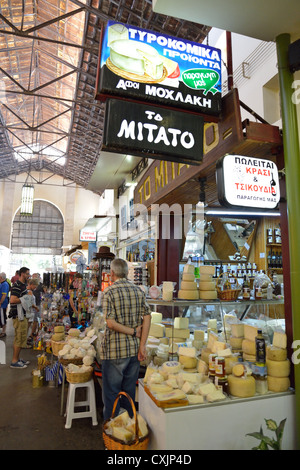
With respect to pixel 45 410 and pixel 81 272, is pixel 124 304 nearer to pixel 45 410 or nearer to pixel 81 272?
pixel 45 410

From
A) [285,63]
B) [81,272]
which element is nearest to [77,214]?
[81,272]

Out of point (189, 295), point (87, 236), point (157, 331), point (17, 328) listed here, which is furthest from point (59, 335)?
point (87, 236)

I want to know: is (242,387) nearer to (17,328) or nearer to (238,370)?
(238,370)

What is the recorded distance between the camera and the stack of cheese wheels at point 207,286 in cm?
320

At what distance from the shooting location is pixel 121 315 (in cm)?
296

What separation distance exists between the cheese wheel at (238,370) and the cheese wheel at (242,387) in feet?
0.13

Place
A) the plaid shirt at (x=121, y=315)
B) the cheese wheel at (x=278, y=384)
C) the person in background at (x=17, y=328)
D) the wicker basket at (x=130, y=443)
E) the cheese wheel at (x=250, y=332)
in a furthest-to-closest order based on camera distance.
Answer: the person in background at (x=17, y=328) → the plaid shirt at (x=121, y=315) → the cheese wheel at (x=250, y=332) → the cheese wheel at (x=278, y=384) → the wicker basket at (x=130, y=443)

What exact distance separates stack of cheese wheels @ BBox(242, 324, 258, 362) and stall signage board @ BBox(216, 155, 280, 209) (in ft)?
3.84

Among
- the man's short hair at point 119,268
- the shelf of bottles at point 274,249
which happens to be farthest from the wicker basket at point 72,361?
the shelf of bottles at point 274,249

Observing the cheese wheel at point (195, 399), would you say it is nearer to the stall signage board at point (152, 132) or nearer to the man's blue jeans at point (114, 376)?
the man's blue jeans at point (114, 376)

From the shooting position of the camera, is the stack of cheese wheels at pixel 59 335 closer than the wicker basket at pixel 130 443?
No

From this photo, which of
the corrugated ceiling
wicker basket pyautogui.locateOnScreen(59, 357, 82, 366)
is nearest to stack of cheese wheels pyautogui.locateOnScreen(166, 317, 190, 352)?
wicker basket pyautogui.locateOnScreen(59, 357, 82, 366)

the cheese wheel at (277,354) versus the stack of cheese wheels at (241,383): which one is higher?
the cheese wheel at (277,354)

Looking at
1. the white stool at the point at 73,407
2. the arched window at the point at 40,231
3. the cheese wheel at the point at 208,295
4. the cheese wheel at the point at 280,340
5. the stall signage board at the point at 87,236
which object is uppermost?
the arched window at the point at 40,231
